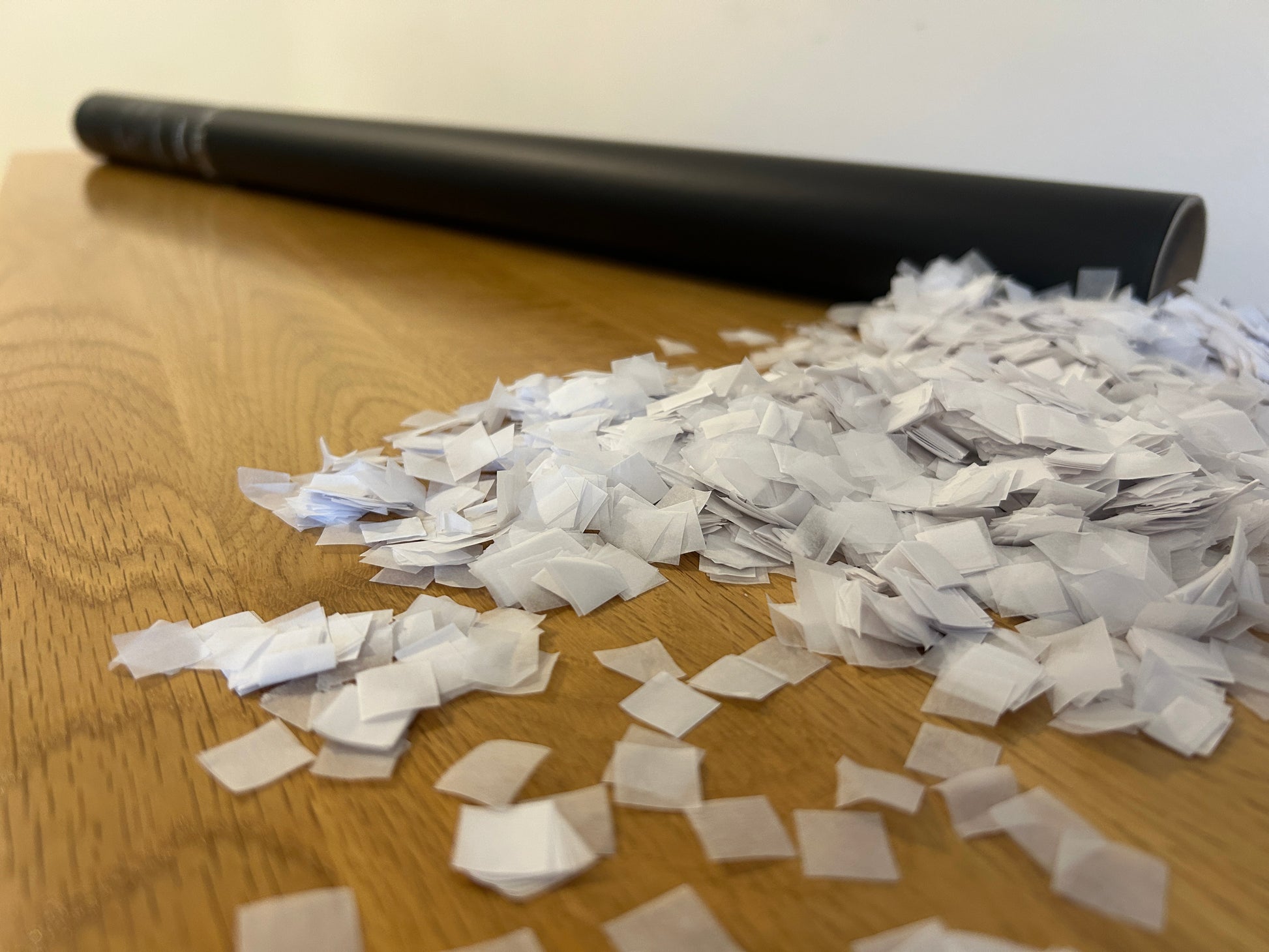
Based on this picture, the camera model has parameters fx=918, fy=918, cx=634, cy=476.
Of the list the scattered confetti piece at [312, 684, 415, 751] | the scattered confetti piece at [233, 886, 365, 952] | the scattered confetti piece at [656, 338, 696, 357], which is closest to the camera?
the scattered confetti piece at [233, 886, 365, 952]

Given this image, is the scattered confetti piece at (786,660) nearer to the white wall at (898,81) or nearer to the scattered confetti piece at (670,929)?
the scattered confetti piece at (670,929)

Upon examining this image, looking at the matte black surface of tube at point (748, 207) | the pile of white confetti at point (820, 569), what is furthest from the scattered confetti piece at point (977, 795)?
the matte black surface of tube at point (748, 207)

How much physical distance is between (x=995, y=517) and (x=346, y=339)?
707 millimetres

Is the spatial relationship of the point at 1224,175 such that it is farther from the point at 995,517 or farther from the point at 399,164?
the point at 399,164

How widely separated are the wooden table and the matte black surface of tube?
1.16ft

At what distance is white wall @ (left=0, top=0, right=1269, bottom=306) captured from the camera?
115 cm

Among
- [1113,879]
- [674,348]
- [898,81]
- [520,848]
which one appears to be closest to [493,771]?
[520,848]

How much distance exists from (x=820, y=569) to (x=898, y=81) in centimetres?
106

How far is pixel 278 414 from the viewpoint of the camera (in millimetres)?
814

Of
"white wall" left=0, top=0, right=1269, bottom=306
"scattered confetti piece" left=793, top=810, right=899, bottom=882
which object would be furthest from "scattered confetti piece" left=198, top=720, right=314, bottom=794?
"white wall" left=0, top=0, right=1269, bottom=306

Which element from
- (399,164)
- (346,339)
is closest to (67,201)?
(399,164)

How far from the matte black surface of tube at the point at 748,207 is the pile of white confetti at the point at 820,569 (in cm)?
17

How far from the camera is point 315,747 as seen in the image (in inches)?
17.5

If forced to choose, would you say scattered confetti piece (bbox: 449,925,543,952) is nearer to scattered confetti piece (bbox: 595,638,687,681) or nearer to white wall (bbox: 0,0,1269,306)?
scattered confetti piece (bbox: 595,638,687,681)
